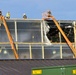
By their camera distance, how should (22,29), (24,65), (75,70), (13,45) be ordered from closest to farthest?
(75,70) → (24,65) → (13,45) → (22,29)

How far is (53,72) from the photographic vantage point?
17.8m

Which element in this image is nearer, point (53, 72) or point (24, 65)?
point (53, 72)

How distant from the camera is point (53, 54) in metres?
51.4

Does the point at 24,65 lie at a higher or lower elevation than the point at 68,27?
lower

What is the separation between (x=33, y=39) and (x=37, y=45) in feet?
4.59

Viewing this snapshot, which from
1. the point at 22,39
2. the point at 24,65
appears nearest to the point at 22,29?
the point at 22,39

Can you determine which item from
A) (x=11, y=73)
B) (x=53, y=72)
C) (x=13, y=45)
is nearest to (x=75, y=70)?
(x=53, y=72)

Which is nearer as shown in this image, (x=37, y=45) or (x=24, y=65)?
(x=24, y=65)

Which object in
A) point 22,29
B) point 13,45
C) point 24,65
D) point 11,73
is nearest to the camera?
point 11,73

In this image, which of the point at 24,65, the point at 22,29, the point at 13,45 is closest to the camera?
the point at 24,65

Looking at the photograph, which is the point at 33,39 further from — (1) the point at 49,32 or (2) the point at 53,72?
(2) the point at 53,72

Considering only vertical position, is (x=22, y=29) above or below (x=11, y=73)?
above

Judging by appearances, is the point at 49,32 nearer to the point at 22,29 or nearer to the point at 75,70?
the point at 22,29

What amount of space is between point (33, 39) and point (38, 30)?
5.54 ft
